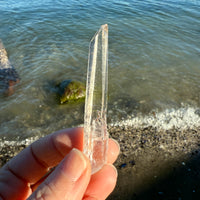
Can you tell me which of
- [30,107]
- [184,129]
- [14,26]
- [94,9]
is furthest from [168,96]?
[94,9]

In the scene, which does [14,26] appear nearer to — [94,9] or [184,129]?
[94,9]

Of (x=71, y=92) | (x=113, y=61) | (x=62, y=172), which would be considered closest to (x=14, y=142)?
(x=71, y=92)

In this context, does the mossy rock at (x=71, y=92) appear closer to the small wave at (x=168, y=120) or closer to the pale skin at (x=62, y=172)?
the small wave at (x=168, y=120)

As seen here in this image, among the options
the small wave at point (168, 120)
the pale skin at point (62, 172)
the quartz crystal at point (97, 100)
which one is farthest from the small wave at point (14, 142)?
the quartz crystal at point (97, 100)

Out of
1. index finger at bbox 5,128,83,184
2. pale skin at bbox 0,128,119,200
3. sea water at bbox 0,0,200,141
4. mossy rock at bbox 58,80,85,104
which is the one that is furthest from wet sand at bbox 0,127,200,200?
mossy rock at bbox 58,80,85,104

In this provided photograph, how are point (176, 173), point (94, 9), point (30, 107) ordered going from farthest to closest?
point (94, 9), point (30, 107), point (176, 173)

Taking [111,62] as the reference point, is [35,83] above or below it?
below
